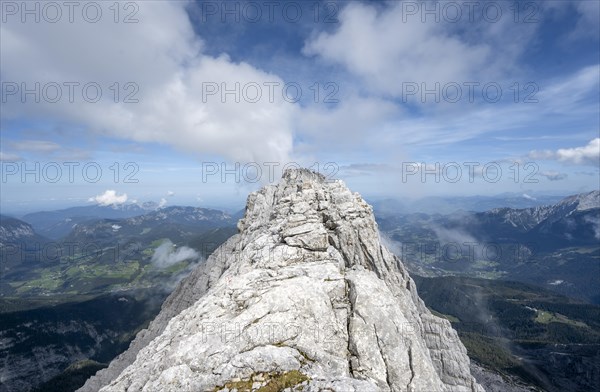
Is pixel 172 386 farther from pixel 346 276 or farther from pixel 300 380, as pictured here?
pixel 346 276

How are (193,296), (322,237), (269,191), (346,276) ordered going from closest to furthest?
1. (346,276)
2. (322,237)
3. (193,296)
4. (269,191)

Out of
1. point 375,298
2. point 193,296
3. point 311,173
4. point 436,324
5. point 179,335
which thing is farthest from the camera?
point 311,173

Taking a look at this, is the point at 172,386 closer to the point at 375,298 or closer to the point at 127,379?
the point at 127,379

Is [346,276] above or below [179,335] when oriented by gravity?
above

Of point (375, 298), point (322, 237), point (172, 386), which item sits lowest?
point (172, 386)

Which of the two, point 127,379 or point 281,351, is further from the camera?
point 127,379

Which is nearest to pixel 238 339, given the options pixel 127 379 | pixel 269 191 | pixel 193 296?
pixel 127 379
